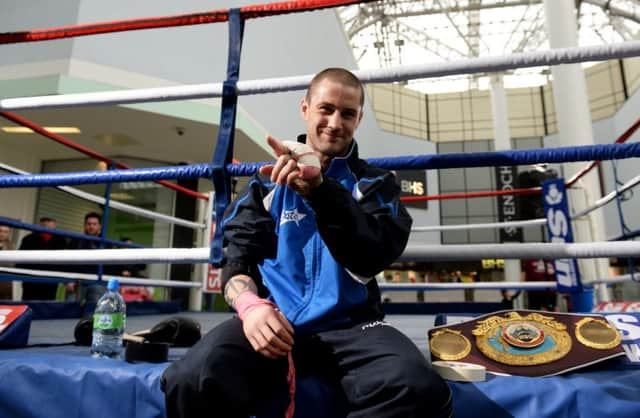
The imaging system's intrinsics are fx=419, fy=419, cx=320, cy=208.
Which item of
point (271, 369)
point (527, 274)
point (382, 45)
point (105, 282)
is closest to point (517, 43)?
point (382, 45)

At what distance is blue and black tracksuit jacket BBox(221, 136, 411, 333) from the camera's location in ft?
2.39

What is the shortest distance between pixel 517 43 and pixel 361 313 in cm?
1393

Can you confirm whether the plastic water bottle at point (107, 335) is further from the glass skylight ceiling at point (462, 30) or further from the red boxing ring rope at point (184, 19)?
the glass skylight ceiling at point (462, 30)

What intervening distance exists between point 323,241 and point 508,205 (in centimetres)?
1123

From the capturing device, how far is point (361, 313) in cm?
83

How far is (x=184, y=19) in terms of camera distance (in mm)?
1241

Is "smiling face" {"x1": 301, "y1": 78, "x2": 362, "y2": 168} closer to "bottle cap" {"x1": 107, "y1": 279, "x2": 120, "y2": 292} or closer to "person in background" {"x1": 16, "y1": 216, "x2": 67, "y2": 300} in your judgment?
"bottle cap" {"x1": 107, "y1": 279, "x2": 120, "y2": 292}

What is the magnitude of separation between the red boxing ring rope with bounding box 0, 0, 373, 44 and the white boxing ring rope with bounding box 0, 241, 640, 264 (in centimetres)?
67

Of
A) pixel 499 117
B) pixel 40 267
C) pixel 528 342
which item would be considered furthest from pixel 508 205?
pixel 528 342

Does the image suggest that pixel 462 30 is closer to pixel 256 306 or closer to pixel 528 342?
pixel 528 342

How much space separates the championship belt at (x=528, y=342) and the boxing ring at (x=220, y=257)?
4cm

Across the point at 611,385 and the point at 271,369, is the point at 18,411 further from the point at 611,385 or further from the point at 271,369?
the point at 611,385

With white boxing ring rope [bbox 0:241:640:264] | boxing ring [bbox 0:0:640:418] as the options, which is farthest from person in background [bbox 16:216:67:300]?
white boxing ring rope [bbox 0:241:640:264]

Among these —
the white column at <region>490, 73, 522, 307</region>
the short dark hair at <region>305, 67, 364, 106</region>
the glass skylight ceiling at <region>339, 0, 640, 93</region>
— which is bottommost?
the short dark hair at <region>305, 67, 364, 106</region>
